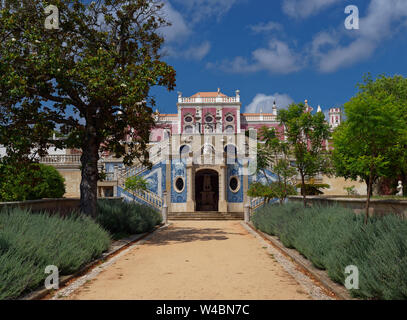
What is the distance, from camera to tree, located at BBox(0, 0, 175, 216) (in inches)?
472

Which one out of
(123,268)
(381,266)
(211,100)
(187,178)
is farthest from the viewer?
(211,100)

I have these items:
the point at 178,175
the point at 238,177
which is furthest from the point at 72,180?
the point at 238,177

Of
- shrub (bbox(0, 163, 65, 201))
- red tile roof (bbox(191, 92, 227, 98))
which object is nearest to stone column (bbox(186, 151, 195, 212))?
shrub (bbox(0, 163, 65, 201))

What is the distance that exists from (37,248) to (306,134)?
36.9 feet

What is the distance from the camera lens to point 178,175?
29797mm

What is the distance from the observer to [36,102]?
13039mm

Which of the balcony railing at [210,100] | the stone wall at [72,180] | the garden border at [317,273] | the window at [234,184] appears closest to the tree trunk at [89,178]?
the garden border at [317,273]

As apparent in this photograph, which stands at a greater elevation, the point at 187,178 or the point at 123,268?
the point at 187,178

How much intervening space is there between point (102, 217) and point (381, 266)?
11393mm

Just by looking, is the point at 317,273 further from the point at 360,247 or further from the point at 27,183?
the point at 27,183

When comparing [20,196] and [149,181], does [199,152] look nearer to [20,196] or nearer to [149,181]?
[149,181]

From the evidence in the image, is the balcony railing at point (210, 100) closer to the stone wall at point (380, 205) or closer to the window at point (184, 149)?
the window at point (184, 149)

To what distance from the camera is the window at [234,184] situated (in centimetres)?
3003

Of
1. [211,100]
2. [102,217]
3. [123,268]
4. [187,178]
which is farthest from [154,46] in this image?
[211,100]
